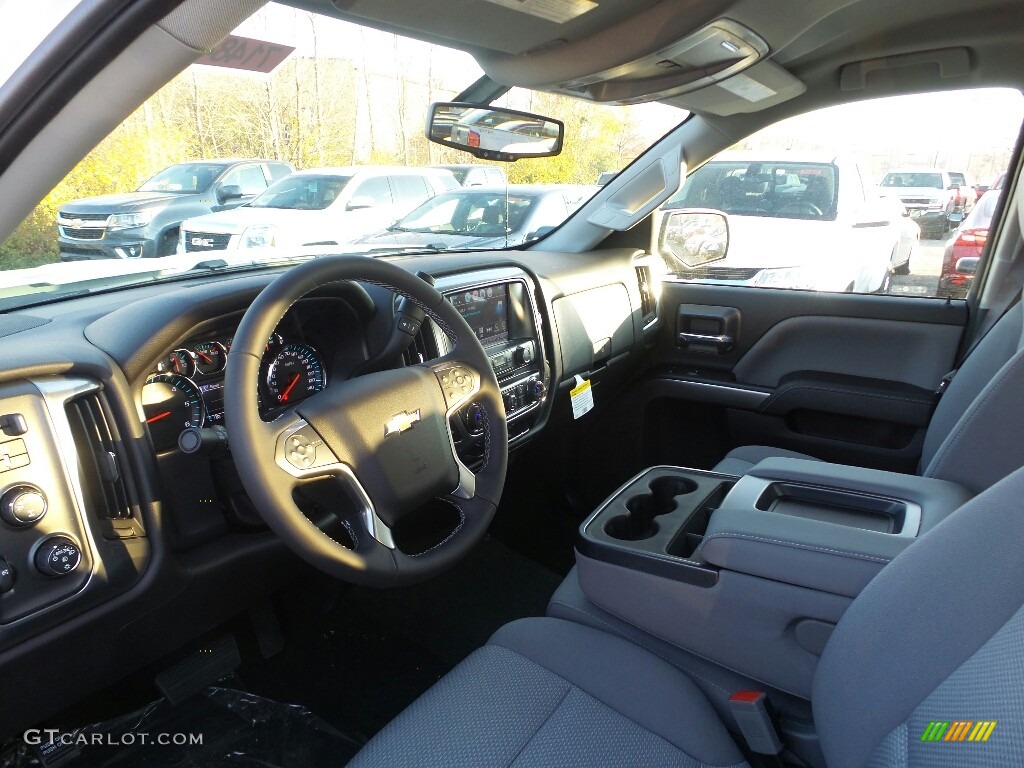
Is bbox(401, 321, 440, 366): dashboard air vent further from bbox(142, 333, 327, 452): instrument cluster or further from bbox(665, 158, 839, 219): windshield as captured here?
bbox(665, 158, 839, 219): windshield

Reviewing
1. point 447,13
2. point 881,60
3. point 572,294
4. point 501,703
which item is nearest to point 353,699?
point 501,703

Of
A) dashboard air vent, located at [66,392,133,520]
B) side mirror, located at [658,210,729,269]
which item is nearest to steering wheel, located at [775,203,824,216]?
side mirror, located at [658,210,729,269]

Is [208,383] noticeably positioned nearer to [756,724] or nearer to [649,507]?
[649,507]

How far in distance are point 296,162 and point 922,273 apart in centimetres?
222

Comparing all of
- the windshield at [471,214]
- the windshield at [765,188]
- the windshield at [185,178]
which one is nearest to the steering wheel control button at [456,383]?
the windshield at [185,178]

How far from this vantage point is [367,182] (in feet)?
8.48

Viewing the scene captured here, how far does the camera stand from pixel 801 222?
3.13m

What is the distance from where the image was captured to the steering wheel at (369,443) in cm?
132

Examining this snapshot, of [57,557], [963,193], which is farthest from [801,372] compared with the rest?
[57,557]

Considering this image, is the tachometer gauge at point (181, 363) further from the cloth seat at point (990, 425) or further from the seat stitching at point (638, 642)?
the cloth seat at point (990, 425)

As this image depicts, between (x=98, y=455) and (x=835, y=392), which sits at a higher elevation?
(x=98, y=455)

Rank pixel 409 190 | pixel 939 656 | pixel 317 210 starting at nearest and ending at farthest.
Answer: pixel 939 656, pixel 317 210, pixel 409 190

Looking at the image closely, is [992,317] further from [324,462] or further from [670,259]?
[324,462]

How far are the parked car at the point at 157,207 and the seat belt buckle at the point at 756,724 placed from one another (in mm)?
1439
